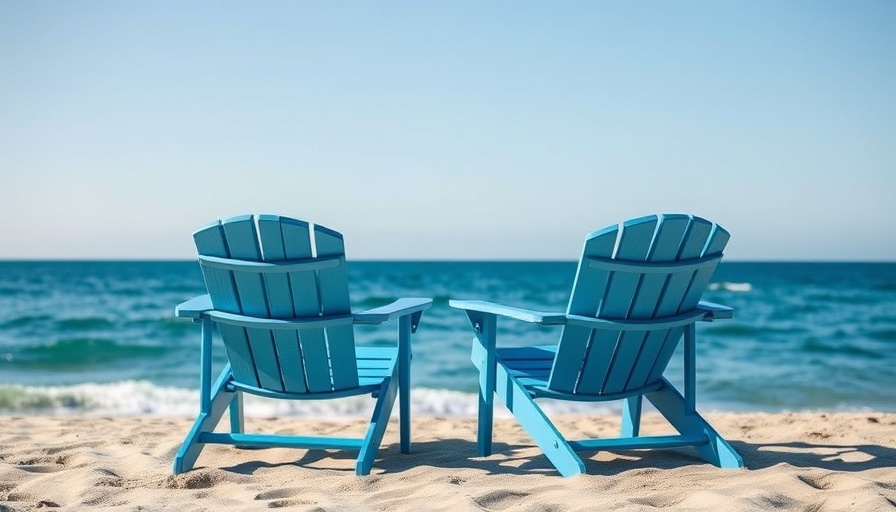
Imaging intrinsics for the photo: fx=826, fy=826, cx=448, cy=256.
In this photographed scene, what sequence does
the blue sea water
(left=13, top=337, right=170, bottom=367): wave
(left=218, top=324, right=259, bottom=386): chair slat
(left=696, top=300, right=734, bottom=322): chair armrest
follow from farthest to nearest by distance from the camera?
(left=13, top=337, right=170, bottom=367): wave < the blue sea water < (left=696, top=300, right=734, bottom=322): chair armrest < (left=218, top=324, right=259, bottom=386): chair slat

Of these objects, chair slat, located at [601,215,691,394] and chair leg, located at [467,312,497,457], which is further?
chair leg, located at [467,312,497,457]

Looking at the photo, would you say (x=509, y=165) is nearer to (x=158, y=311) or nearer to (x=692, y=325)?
(x=158, y=311)

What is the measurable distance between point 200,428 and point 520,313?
1361 millimetres

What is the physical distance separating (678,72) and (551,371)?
8730 millimetres

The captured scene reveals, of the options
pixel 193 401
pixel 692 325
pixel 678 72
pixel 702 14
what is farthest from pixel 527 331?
pixel 692 325

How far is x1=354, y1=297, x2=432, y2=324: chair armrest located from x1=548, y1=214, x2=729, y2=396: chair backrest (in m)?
0.65

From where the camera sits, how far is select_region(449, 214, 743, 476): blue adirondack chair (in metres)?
3.07

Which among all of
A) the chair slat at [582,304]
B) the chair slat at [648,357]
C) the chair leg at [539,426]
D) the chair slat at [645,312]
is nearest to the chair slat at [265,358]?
the chair leg at [539,426]

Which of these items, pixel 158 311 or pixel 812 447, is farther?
pixel 158 311

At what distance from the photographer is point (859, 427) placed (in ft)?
14.2

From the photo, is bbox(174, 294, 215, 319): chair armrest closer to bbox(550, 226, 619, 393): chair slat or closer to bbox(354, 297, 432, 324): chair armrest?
bbox(354, 297, 432, 324): chair armrest

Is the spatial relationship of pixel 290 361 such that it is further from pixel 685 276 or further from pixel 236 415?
pixel 685 276

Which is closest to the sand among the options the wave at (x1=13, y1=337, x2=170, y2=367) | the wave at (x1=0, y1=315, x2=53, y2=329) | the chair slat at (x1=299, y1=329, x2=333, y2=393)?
the chair slat at (x1=299, y1=329, x2=333, y2=393)

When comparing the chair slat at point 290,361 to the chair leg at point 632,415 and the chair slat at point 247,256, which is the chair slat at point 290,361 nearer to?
the chair slat at point 247,256
